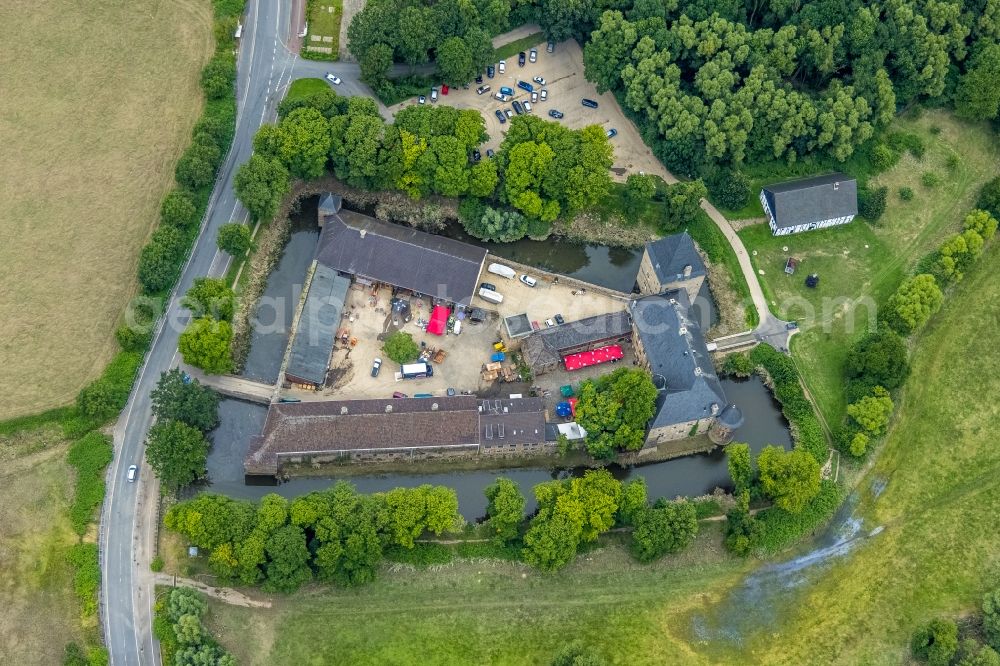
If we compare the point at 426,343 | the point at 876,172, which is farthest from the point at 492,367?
the point at 876,172

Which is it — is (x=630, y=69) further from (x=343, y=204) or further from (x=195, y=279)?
(x=195, y=279)

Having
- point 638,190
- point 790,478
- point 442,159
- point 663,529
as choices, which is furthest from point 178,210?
point 790,478

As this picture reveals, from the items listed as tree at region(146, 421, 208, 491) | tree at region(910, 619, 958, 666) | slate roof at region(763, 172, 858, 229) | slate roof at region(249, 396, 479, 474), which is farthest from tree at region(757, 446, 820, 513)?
tree at region(146, 421, 208, 491)

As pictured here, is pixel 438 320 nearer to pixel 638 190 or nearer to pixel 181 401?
pixel 181 401

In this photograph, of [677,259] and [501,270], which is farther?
[501,270]

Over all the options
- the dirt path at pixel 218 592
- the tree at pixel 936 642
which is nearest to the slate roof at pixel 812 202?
the tree at pixel 936 642

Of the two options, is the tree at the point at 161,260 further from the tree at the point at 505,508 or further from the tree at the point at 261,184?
the tree at the point at 505,508
